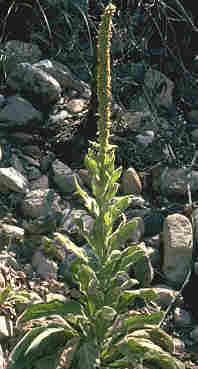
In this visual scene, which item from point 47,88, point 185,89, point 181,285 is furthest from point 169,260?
point 185,89

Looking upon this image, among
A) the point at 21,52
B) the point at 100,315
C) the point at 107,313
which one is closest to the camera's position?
A: the point at 107,313

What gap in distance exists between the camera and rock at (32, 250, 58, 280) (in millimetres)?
4277

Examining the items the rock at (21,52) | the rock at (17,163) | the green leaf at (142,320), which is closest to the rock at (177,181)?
the rock at (17,163)

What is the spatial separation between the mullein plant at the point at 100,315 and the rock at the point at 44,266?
0.65 meters

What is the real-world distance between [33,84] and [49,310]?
2664mm

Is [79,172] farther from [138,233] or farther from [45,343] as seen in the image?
[45,343]

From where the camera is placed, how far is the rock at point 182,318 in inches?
169

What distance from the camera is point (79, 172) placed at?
16.9 ft

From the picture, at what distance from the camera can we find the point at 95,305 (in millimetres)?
3432

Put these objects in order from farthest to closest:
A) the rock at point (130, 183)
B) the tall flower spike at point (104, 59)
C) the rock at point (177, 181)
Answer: the rock at point (177, 181)
the rock at point (130, 183)
the tall flower spike at point (104, 59)

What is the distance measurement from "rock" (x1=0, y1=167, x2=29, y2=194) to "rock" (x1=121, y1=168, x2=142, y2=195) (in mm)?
827

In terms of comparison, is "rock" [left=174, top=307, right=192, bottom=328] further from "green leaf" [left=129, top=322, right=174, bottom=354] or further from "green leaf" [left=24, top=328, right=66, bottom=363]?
"green leaf" [left=24, top=328, right=66, bottom=363]

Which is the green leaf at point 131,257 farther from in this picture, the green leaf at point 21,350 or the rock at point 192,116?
the rock at point 192,116

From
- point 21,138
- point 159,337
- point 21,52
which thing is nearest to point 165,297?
point 159,337
